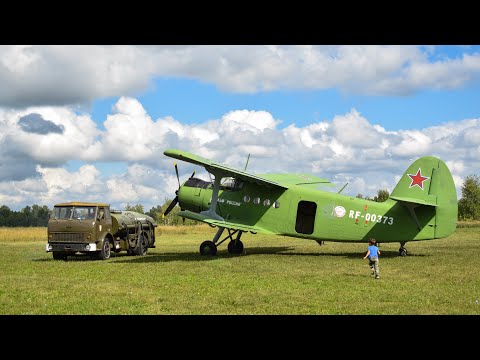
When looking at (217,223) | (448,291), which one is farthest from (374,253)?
(217,223)

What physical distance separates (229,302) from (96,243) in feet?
41.8

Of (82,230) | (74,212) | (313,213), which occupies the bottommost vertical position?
(82,230)

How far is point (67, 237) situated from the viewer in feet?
71.9

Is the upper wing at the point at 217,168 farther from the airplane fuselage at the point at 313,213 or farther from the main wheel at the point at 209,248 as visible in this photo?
the main wheel at the point at 209,248

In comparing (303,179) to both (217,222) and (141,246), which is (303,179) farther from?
(141,246)

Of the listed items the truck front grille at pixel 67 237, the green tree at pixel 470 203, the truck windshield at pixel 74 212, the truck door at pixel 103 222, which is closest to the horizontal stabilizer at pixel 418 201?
the truck door at pixel 103 222

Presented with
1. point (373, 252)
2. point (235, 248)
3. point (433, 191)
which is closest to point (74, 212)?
point (235, 248)

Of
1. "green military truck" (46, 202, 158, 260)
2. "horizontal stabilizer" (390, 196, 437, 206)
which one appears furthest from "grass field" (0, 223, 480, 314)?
"horizontal stabilizer" (390, 196, 437, 206)

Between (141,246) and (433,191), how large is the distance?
47.3ft

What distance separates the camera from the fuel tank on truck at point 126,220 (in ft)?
78.5

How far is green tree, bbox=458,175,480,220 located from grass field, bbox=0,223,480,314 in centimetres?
7701

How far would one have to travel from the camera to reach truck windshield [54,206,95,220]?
22.2 m

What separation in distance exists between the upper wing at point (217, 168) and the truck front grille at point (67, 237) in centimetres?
576

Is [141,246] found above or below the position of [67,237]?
below
